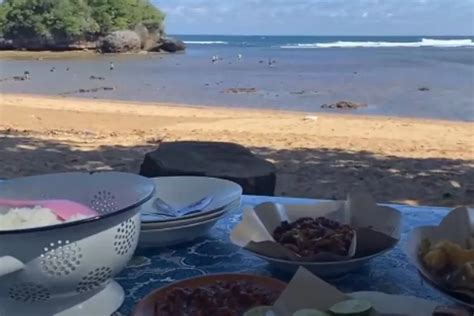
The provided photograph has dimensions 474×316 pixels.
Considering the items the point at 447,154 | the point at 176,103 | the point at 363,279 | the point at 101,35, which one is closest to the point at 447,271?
the point at 363,279

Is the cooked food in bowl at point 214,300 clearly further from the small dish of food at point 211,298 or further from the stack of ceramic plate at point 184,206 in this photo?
the stack of ceramic plate at point 184,206

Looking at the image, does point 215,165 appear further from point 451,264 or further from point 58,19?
point 58,19

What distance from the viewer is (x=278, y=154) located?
17.4ft

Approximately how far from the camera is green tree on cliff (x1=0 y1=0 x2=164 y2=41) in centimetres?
3559

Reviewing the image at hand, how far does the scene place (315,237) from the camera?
922 mm

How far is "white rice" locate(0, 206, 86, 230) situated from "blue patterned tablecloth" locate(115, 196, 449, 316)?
148 mm

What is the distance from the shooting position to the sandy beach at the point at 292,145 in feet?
14.4

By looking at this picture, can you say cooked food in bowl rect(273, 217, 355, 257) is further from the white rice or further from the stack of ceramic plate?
the white rice

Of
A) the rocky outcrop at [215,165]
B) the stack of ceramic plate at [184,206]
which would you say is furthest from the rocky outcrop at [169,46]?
the stack of ceramic plate at [184,206]

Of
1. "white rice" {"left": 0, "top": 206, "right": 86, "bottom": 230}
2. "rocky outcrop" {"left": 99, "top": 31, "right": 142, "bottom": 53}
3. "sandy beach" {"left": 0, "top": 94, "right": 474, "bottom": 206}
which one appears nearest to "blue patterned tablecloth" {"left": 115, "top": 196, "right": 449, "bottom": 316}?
"white rice" {"left": 0, "top": 206, "right": 86, "bottom": 230}

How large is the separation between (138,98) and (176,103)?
1112mm

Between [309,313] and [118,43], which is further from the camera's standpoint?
[118,43]

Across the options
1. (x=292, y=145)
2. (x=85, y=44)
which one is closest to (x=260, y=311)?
(x=292, y=145)

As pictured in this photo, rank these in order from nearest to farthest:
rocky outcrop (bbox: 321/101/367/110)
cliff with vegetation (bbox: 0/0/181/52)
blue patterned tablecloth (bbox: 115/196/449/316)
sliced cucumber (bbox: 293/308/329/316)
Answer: sliced cucumber (bbox: 293/308/329/316)
blue patterned tablecloth (bbox: 115/196/449/316)
rocky outcrop (bbox: 321/101/367/110)
cliff with vegetation (bbox: 0/0/181/52)
